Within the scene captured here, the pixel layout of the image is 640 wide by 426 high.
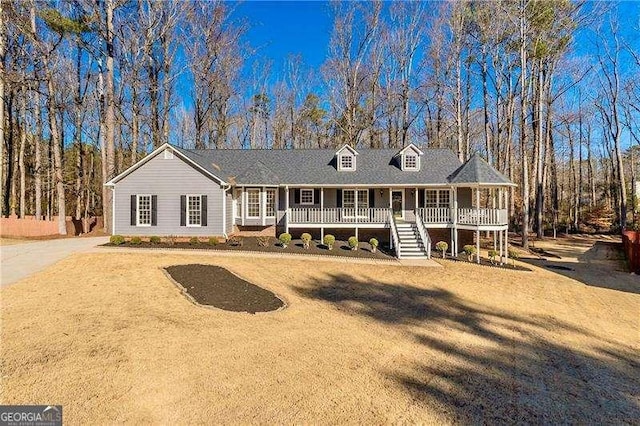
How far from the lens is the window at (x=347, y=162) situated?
21.2 m

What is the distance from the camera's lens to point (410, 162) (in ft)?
68.8

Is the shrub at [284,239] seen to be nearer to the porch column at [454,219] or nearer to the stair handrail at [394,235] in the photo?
the stair handrail at [394,235]

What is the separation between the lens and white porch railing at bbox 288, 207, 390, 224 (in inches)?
752

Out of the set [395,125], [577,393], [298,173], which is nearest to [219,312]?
[577,393]

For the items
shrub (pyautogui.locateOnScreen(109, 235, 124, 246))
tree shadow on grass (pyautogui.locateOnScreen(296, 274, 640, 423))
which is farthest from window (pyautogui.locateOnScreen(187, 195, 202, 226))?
tree shadow on grass (pyautogui.locateOnScreen(296, 274, 640, 423))

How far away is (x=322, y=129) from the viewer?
1607 inches

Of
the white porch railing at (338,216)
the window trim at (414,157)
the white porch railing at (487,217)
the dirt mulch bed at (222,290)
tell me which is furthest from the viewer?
the window trim at (414,157)

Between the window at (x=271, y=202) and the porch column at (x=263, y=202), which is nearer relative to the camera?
the porch column at (x=263, y=202)

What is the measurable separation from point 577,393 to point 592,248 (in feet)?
76.4

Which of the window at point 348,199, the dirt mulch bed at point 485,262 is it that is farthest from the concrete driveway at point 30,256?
the dirt mulch bed at point 485,262

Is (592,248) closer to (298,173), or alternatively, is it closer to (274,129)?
(298,173)

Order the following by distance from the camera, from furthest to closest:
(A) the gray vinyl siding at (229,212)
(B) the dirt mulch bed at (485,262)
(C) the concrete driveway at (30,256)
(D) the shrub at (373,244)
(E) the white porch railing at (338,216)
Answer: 1. (E) the white porch railing at (338,216)
2. (A) the gray vinyl siding at (229,212)
3. (D) the shrub at (373,244)
4. (B) the dirt mulch bed at (485,262)
5. (C) the concrete driveway at (30,256)

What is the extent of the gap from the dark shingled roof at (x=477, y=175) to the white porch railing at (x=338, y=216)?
4.43 metres

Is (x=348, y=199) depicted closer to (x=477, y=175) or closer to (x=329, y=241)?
(x=329, y=241)
